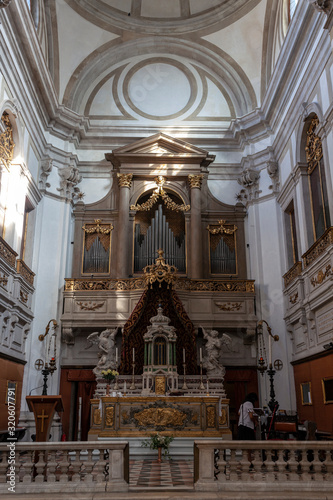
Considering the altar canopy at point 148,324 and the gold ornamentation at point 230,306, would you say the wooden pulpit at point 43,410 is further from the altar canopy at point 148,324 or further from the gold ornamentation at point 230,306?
the gold ornamentation at point 230,306

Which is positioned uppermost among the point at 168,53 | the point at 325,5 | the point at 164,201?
the point at 168,53

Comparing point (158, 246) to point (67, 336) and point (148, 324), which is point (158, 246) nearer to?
point (148, 324)

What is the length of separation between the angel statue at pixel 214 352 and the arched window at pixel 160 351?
124cm

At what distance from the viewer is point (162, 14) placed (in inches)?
705

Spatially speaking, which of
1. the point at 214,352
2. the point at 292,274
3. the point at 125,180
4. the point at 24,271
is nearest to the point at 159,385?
the point at 214,352

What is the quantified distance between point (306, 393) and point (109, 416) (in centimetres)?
508

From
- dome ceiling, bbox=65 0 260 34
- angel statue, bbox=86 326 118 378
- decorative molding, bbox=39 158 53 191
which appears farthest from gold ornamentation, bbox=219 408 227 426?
dome ceiling, bbox=65 0 260 34

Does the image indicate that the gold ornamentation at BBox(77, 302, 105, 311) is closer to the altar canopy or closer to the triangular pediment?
the altar canopy

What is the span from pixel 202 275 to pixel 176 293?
1.61m

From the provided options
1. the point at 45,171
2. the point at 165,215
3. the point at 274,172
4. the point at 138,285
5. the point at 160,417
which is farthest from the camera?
the point at 165,215

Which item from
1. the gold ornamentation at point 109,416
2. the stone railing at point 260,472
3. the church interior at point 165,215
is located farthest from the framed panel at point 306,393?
the stone railing at point 260,472

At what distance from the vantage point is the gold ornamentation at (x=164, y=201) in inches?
655

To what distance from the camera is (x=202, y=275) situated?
52.1ft

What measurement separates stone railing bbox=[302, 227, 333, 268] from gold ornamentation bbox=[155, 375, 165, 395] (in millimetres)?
4457
